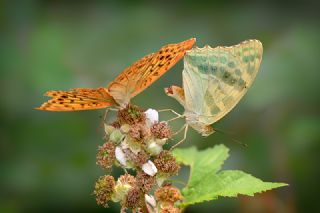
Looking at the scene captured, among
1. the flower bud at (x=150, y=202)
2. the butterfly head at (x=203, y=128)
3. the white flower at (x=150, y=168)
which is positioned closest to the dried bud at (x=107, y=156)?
the white flower at (x=150, y=168)

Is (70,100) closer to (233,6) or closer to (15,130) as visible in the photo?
(15,130)

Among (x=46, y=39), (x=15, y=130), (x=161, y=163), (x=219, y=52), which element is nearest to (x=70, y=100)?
(x=161, y=163)

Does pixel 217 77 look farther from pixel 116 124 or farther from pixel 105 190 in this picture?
pixel 105 190

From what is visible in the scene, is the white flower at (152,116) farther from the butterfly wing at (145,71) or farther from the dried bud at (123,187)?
the dried bud at (123,187)

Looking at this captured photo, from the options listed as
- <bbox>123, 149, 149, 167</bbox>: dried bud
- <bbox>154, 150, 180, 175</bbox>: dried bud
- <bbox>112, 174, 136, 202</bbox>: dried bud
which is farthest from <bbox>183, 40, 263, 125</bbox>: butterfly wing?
<bbox>112, 174, 136, 202</bbox>: dried bud

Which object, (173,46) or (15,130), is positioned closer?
(173,46)

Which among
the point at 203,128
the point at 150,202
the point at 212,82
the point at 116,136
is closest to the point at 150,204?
the point at 150,202
